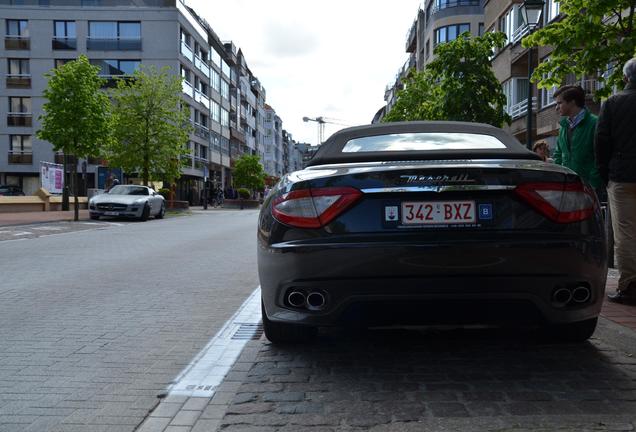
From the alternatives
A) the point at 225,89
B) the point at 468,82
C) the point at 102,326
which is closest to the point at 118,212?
the point at 468,82

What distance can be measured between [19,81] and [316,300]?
179 ft

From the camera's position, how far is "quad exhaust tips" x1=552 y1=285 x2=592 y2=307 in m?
3.55

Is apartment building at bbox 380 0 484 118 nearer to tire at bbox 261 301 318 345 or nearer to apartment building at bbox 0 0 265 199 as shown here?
apartment building at bbox 0 0 265 199

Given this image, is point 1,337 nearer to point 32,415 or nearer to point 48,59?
point 32,415

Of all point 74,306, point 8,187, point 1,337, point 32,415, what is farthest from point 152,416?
point 8,187

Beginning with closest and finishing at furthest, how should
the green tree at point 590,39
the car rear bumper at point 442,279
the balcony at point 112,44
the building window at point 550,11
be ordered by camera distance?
the car rear bumper at point 442,279 → the green tree at point 590,39 → the building window at point 550,11 → the balcony at point 112,44

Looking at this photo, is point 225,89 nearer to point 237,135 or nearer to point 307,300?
point 237,135

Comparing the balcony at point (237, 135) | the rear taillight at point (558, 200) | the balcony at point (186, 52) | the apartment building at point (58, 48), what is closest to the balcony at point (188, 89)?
the apartment building at point (58, 48)

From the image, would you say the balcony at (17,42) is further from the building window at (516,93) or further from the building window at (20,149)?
the building window at (516,93)

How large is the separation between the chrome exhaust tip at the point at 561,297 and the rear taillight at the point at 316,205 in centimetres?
119

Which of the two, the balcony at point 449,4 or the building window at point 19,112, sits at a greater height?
the balcony at point 449,4

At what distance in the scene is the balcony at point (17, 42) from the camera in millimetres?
51219

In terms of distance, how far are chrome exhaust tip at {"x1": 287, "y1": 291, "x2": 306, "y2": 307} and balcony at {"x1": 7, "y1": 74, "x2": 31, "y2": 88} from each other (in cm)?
5399

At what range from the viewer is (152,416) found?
9.92 ft
